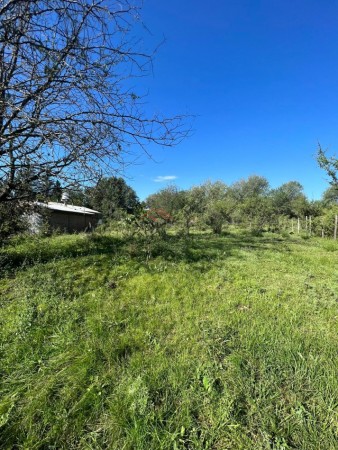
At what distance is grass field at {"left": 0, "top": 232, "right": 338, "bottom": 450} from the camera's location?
1.31m

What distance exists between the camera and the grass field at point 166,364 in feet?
4.29

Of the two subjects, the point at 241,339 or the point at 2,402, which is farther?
the point at 241,339

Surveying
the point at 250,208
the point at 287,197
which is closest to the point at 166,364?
the point at 250,208

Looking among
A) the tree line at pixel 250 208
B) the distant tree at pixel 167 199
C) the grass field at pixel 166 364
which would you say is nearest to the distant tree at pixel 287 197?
the tree line at pixel 250 208

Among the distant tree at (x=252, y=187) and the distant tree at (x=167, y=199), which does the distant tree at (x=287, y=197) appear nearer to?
the distant tree at (x=252, y=187)

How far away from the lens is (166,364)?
179 centimetres

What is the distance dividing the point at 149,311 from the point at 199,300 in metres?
0.72

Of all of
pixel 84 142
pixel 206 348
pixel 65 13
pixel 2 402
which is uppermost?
pixel 65 13

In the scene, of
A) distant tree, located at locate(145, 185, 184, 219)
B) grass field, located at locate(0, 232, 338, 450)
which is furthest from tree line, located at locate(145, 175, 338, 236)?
grass field, located at locate(0, 232, 338, 450)

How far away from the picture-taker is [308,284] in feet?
12.0

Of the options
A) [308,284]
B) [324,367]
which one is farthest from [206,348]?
[308,284]

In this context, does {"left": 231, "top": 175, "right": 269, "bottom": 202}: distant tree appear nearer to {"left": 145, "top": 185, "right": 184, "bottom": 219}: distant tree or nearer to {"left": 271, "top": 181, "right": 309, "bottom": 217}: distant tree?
{"left": 271, "top": 181, "right": 309, "bottom": 217}: distant tree

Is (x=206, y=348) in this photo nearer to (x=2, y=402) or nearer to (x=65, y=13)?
(x=2, y=402)

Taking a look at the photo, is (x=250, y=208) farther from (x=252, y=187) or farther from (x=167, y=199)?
(x=252, y=187)
